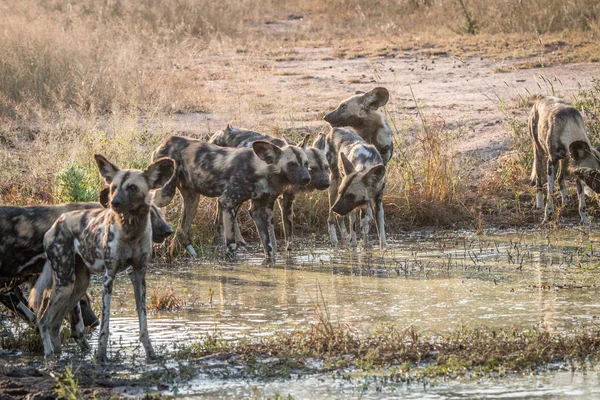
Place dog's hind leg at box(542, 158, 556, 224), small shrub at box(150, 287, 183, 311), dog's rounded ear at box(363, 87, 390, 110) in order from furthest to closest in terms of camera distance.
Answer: dog's rounded ear at box(363, 87, 390, 110)
dog's hind leg at box(542, 158, 556, 224)
small shrub at box(150, 287, 183, 311)

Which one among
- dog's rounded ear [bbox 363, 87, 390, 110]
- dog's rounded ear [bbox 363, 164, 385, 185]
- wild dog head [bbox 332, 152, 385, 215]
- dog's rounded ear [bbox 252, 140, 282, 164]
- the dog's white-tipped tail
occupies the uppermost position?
dog's rounded ear [bbox 363, 87, 390, 110]

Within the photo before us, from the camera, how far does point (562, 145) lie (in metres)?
10.5

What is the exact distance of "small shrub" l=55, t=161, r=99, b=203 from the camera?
30.4 feet

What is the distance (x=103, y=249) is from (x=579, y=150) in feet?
19.1

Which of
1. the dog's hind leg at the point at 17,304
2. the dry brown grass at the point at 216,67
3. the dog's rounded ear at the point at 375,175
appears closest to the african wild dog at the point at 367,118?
the dry brown grass at the point at 216,67

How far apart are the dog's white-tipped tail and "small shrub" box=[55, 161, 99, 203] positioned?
2.75 metres

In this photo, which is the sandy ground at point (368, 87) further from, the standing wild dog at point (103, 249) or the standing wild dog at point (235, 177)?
the standing wild dog at point (103, 249)

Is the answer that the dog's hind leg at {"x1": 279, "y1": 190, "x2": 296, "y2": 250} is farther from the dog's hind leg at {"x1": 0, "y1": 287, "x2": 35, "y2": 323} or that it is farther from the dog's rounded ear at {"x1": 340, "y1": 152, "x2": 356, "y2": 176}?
the dog's hind leg at {"x1": 0, "y1": 287, "x2": 35, "y2": 323}

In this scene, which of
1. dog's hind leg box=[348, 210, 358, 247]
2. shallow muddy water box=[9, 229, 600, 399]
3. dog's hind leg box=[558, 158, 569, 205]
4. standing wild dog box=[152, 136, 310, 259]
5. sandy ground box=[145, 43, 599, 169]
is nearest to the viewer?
shallow muddy water box=[9, 229, 600, 399]

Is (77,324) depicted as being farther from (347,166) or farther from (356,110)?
(356,110)

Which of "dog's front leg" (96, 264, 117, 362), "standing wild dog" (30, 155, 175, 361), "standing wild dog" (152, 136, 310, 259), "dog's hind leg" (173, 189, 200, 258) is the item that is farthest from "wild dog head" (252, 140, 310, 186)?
"dog's front leg" (96, 264, 117, 362)

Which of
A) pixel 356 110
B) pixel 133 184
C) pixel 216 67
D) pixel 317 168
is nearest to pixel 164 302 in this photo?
pixel 133 184

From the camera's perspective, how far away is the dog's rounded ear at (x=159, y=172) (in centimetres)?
589

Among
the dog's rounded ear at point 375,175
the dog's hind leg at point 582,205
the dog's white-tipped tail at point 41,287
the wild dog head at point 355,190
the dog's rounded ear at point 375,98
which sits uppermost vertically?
the dog's rounded ear at point 375,98
